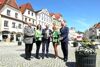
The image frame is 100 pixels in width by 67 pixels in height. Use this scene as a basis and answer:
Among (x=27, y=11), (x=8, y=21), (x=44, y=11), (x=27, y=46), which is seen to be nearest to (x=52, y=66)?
(x=27, y=46)

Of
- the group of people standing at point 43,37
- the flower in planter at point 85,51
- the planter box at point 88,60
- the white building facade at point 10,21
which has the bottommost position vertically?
the planter box at point 88,60

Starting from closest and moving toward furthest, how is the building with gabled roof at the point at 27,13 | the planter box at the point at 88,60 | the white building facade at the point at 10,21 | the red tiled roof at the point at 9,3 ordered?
the planter box at the point at 88,60 < the white building facade at the point at 10,21 < the red tiled roof at the point at 9,3 < the building with gabled roof at the point at 27,13

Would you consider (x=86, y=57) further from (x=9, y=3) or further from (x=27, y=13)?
(x=27, y=13)

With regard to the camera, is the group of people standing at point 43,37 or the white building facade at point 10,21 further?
the white building facade at point 10,21

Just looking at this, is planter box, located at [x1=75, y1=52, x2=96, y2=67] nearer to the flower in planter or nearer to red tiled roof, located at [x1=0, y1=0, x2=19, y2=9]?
Result: the flower in planter

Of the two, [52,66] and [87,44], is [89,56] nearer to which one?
[87,44]

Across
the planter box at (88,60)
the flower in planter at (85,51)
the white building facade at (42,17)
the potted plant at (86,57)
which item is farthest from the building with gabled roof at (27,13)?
the planter box at (88,60)

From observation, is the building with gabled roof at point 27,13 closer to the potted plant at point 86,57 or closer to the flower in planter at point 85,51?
the flower in planter at point 85,51

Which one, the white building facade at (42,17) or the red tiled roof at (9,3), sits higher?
the red tiled roof at (9,3)

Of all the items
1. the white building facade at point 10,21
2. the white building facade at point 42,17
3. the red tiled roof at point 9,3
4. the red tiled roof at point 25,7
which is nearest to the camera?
the white building facade at point 10,21

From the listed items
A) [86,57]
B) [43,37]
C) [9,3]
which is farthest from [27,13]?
[86,57]

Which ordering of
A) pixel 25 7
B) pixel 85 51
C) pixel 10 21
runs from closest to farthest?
pixel 85 51, pixel 10 21, pixel 25 7

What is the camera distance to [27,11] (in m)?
58.5

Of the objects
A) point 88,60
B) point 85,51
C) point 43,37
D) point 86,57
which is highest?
point 43,37
